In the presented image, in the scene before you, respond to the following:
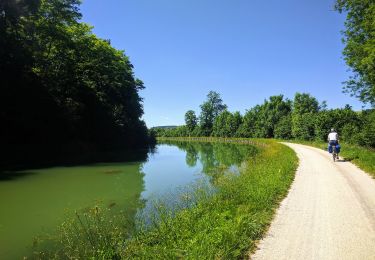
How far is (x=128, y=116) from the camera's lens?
186ft

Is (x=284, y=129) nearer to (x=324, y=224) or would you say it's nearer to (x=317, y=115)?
(x=317, y=115)

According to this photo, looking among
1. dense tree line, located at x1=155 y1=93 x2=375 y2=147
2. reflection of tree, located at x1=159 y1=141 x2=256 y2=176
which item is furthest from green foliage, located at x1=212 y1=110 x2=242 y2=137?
reflection of tree, located at x1=159 y1=141 x2=256 y2=176

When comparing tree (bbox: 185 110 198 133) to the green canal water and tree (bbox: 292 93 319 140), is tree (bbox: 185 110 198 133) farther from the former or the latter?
the green canal water

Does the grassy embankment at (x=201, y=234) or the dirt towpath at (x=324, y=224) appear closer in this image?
the dirt towpath at (x=324, y=224)

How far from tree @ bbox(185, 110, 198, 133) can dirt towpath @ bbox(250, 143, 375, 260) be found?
12165 cm

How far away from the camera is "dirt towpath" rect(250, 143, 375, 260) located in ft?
19.6

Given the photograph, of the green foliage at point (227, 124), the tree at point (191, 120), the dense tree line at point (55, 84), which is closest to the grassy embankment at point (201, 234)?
the dense tree line at point (55, 84)

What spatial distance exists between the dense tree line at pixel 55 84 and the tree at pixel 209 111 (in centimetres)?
7267

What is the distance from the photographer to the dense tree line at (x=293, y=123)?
3661cm

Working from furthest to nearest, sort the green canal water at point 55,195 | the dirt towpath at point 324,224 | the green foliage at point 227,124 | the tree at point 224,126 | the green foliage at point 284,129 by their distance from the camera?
1. the tree at point 224,126
2. the green foliage at point 227,124
3. the green foliage at point 284,129
4. the green canal water at point 55,195
5. the dirt towpath at point 324,224

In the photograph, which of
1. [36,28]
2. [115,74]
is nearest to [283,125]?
[115,74]

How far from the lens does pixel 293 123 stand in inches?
2586

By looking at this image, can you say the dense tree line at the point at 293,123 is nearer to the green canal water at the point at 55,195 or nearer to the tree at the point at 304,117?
the tree at the point at 304,117

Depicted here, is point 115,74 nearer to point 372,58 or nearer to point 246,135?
point 372,58
